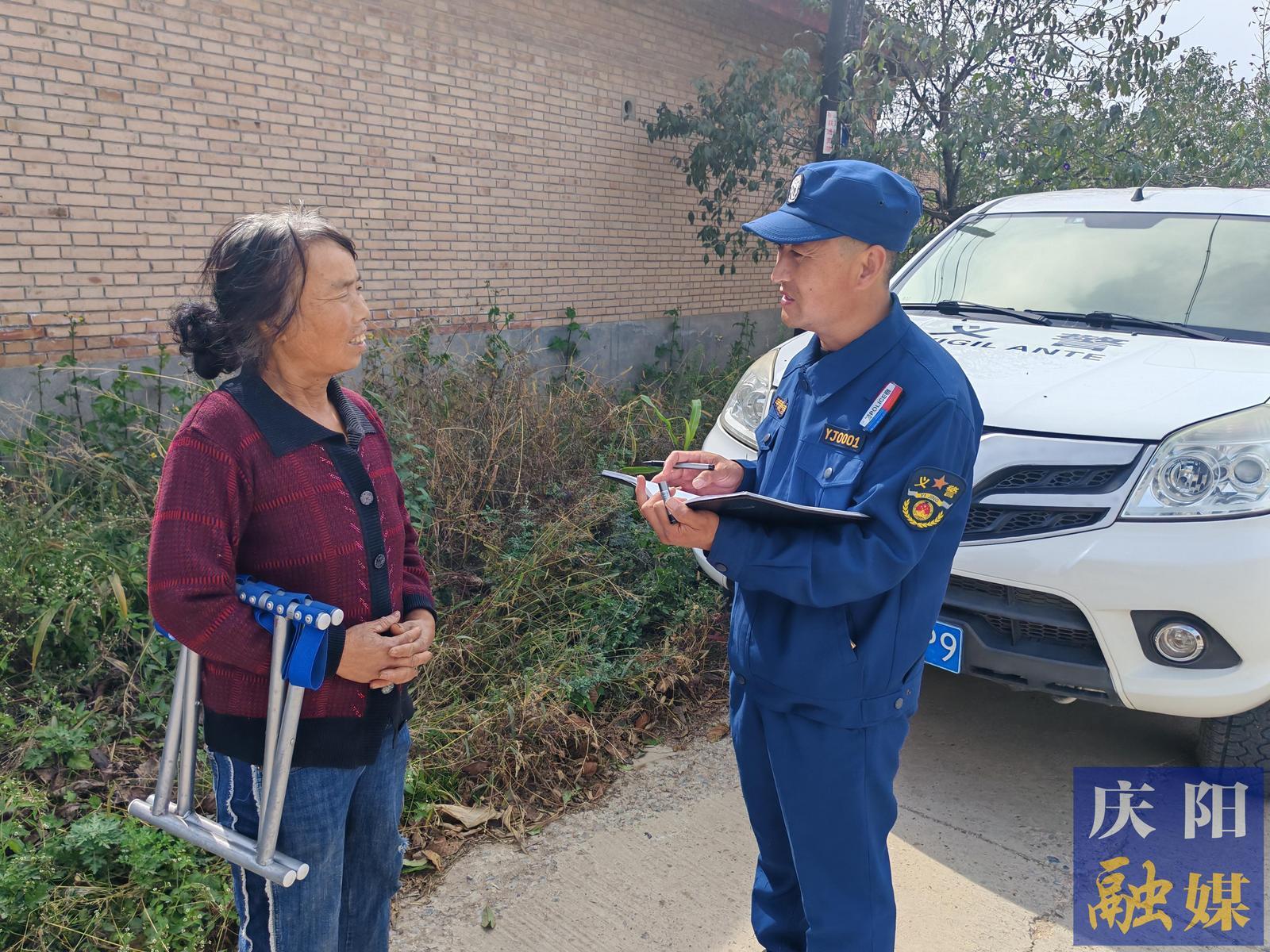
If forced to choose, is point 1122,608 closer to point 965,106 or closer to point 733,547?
point 733,547

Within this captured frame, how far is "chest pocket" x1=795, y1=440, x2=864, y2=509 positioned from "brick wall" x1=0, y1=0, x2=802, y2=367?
4.42 meters

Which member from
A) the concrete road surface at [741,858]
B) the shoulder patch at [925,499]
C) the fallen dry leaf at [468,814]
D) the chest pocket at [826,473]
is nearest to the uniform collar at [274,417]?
the chest pocket at [826,473]

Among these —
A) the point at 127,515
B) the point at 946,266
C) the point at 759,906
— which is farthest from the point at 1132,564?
the point at 127,515

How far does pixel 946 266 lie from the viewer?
4.26 meters

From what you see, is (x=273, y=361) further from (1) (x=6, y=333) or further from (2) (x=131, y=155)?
(2) (x=131, y=155)

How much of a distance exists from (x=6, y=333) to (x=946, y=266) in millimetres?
4501

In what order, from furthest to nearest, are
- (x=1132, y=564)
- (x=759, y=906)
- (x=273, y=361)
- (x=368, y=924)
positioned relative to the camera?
(x=1132, y=564) < (x=759, y=906) < (x=368, y=924) < (x=273, y=361)

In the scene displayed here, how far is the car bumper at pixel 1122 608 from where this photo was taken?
2.62 meters

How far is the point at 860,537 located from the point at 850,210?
0.61m

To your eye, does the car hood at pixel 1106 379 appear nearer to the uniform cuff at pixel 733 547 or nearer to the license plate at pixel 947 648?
the license plate at pixel 947 648

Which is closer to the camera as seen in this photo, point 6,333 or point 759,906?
point 759,906

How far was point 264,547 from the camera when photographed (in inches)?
63.5

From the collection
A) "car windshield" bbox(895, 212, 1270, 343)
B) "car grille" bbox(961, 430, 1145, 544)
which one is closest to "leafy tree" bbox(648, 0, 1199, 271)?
"car windshield" bbox(895, 212, 1270, 343)

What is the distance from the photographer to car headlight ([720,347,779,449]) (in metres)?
3.59
